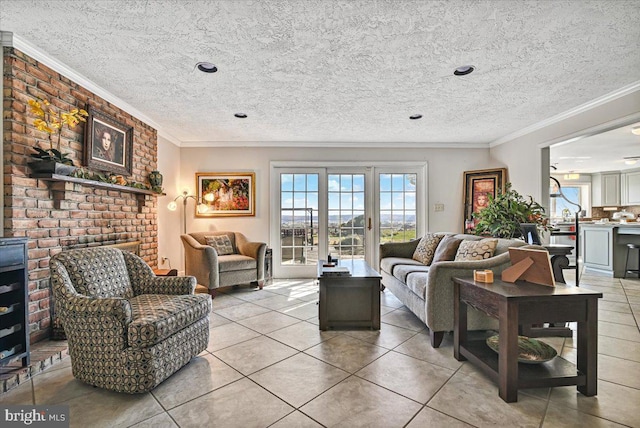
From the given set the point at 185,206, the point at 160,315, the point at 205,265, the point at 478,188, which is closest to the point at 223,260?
the point at 205,265

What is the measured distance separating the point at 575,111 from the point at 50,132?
5326 millimetres

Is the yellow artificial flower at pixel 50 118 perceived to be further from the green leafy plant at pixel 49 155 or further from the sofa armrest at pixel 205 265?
the sofa armrest at pixel 205 265

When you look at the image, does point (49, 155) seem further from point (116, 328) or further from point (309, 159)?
point (309, 159)

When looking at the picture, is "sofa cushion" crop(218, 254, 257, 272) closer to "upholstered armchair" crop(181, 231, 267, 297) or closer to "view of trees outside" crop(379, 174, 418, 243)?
"upholstered armchair" crop(181, 231, 267, 297)

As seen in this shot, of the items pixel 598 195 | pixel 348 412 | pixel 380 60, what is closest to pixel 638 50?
pixel 380 60

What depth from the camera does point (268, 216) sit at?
526 centimetres

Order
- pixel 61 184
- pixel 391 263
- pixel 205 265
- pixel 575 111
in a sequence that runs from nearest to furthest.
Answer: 1. pixel 61 184
2. pixel 575 111
3. pixel 391 263
4. pixel 205 265

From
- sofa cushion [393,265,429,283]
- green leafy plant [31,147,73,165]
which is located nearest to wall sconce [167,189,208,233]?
green leafy plant [31,147,73,165]

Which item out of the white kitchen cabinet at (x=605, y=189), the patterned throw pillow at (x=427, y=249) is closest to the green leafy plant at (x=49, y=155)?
the patterned throw pillow at (x=427, y=249)

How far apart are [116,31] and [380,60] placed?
76.3 inches

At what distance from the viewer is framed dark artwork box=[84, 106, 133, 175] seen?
3.00 metres

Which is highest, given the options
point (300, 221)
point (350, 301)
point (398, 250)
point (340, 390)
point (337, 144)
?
point (337, 144)

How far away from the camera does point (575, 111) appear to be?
3.64 m

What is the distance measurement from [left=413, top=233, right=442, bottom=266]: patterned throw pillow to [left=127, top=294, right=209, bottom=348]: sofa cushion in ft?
8.60
